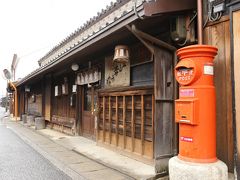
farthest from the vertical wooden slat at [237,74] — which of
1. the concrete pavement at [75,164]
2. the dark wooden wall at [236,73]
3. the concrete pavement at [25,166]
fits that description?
the concrete pavement at [25,166]

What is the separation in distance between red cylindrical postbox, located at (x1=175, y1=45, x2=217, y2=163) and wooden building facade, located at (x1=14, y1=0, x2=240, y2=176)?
1.40 feet

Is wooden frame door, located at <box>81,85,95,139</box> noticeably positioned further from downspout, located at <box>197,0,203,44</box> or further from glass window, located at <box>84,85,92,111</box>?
downspout, located at <box>197,0,203,44</box>

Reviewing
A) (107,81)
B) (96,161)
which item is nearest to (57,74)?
(107,81)

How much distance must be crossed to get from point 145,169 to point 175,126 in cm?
123

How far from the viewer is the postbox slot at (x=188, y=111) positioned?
15.0 feet

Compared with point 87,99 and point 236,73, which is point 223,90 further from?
point 87,99

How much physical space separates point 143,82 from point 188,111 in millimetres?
3199

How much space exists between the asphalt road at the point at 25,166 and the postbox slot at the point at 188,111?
10.3 ft

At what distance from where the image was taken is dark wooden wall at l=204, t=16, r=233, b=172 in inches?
195

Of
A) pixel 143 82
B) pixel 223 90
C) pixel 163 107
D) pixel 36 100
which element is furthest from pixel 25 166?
pixel 36 100

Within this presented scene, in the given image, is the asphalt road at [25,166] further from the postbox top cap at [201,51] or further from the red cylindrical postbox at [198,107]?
the postbox top cap at [201,51]

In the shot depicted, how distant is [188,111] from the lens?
4629 millimetres

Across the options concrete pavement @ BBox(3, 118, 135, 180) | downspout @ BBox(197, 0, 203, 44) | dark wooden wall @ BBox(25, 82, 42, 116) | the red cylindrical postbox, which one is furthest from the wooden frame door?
dark wooden wall @ BBox(25, 82, 42, 116)

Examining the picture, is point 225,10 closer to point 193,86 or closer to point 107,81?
point 193,86
